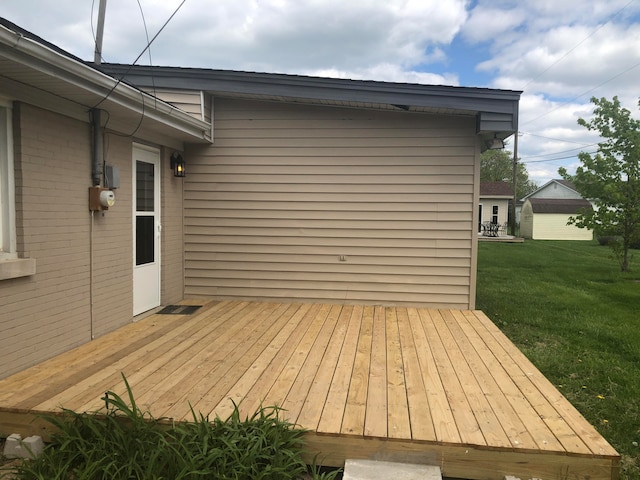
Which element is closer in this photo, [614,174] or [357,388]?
[357,388]

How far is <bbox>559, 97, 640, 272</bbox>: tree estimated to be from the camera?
9.60 meters

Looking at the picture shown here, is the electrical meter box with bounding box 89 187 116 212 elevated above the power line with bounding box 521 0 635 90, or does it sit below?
below

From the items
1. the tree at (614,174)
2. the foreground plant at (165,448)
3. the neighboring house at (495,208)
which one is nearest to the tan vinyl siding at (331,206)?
the foreground plant at (165,448)

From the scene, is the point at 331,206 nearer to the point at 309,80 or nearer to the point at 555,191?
the point at 309,80

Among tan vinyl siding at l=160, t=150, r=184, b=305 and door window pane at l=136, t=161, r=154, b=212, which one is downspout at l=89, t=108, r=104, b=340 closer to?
door window pane at l=136, t=161, r=154, b=212

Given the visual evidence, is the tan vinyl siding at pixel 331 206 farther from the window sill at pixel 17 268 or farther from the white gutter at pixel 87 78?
the window sill at pixel 17 268

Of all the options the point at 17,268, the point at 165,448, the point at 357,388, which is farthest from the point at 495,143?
the point at 17,268

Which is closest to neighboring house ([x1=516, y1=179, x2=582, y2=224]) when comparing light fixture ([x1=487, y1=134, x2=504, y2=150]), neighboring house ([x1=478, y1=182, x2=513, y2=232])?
neighboring house ([x1=478, y1=182, x2=513, y2=232])

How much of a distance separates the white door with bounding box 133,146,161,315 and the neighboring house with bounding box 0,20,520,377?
21mm

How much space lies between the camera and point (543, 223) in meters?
25.1

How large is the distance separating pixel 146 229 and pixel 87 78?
214 cm

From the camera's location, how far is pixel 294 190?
18.8 ft

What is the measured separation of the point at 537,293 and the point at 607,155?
180 inches

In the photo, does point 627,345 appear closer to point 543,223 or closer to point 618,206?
point 618,206
